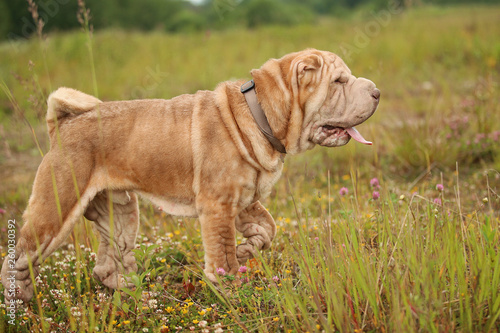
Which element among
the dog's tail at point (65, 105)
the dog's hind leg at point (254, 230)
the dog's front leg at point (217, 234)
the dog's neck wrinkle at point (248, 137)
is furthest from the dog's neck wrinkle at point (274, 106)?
the dog's tail at point (65, 105)

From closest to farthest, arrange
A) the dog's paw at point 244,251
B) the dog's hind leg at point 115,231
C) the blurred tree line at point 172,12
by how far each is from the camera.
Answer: the dog's paw at point 244,251 < the dog's hind leg at point 115,231 < the blurred tree line at point 172,12

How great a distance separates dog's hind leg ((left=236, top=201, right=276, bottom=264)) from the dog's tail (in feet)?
4.89

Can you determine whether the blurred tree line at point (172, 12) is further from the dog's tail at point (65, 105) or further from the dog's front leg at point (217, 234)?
the dog's front leg at point (217, 234)

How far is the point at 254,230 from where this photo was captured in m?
3.61

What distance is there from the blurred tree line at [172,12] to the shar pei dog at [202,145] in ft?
9.43

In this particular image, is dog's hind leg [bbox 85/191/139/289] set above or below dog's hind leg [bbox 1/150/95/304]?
below

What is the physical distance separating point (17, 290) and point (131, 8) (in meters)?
38.4

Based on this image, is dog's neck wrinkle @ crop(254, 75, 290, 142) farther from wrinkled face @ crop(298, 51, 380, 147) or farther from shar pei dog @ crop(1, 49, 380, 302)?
wrinkled face @ crop(298, 51, 380, 147)

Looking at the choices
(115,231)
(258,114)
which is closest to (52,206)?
(115,231)

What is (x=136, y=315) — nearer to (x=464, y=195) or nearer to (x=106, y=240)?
(x=106, y=240)

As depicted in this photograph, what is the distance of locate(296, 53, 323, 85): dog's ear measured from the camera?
3162mm

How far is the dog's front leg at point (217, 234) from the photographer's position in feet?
10.6

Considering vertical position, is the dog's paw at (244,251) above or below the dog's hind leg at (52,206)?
below

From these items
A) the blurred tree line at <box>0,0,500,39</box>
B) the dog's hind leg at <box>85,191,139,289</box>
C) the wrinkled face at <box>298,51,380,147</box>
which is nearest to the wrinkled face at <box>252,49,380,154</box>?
the wrinkled face at <box>298,51,380,147</box>
